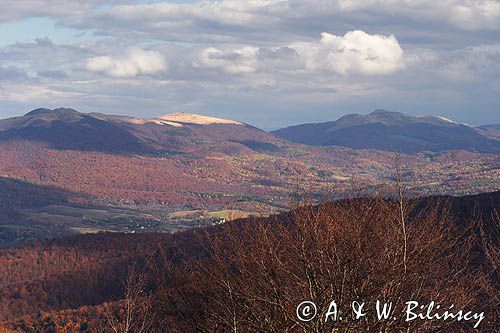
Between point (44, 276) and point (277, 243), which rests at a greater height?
point (277, 243)

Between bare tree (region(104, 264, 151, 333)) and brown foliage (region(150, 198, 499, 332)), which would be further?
bare tree (region(104, 264, 151, 333))

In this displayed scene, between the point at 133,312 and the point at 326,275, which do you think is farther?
the point at 133,312

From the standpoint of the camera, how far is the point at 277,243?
24609mm

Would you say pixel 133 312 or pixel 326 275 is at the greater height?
pixel 326 275

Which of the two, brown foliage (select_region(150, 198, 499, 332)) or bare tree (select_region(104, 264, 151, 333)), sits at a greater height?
brown foliage (select_region(150, 198, 499, 332))

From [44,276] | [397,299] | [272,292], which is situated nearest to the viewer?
[397,299]

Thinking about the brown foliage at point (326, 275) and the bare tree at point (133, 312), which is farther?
the bare tree at point (133, 312)

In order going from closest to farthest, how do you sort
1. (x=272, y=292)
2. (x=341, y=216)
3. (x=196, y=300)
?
(x=272, y=292) < (x=341, y=216) < (x=196, y=300)

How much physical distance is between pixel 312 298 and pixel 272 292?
56.2 inches

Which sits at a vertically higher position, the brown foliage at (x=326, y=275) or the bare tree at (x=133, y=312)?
the brown foliage at (x=326, y=275)

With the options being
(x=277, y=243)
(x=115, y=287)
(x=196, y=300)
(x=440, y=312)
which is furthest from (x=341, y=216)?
(x=115, y=287)

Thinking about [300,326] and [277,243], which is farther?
[277,243]

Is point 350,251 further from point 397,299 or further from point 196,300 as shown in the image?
point 196,300

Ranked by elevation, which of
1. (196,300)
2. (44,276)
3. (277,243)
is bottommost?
(44,276)
